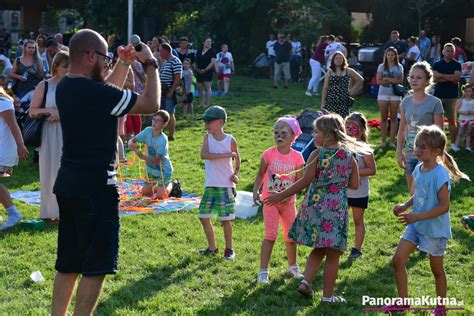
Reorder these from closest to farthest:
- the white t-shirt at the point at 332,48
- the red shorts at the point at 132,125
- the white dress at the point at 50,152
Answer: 1. the white dress at the point at 50,152
2. the red shorts at the point at 132,125
3. the white t-shirt at the point at 332,48

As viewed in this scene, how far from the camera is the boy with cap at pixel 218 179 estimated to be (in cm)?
659

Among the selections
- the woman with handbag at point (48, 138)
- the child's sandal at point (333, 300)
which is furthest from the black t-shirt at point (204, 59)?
the child's sandal at point (333, 300)

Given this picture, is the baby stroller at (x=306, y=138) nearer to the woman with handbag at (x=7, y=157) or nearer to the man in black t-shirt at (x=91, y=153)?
the woman with handbag at (x=7, y=157)

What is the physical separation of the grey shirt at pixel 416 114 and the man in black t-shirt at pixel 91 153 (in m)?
3.65

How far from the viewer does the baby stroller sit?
10102 millimetres

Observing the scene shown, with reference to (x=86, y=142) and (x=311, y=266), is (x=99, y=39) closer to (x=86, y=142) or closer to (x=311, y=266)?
(x=86, y=142)

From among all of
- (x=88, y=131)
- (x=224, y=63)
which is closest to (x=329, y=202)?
(x=88, y=131)

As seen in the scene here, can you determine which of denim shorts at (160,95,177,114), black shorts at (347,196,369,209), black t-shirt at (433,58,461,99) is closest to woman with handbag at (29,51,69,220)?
black shorts at (347,196,369,209)

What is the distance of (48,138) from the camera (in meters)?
7.60

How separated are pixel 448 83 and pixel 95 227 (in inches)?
342

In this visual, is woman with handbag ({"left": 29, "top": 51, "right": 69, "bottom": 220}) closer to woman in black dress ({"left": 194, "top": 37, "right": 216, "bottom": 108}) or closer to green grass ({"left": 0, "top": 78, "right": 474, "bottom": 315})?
green grass ({"left": 0, "top": 78, "right": 474, "bottom": 315})

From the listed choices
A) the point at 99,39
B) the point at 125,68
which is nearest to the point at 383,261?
the point at 125,68

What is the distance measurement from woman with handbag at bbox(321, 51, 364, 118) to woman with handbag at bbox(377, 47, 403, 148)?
1262 millimetres

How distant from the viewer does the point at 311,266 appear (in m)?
5.40
